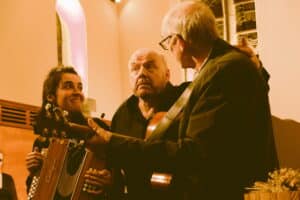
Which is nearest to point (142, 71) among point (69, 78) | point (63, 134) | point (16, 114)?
point (69, 78)

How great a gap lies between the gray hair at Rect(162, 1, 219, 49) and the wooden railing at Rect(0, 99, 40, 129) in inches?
153

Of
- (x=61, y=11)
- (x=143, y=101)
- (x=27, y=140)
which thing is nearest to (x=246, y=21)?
(x=61, y=11)

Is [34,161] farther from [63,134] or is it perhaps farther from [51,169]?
[63,134]

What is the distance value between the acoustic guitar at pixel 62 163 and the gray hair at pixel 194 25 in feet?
2.46

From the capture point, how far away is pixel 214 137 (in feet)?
8.38

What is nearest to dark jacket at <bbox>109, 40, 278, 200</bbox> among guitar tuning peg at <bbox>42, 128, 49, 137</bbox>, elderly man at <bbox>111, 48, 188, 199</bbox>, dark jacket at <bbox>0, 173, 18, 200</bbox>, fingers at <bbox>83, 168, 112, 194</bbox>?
fingers at <bbox>83, 168, 112, 194</bbox>

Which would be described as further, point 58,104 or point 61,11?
point 61,11

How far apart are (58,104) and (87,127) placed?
84cm

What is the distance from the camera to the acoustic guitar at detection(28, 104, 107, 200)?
311cm

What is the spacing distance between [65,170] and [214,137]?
107 centimetres

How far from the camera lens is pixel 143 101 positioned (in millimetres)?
3867

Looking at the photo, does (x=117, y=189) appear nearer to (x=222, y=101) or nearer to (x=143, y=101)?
(x=143, y=101)

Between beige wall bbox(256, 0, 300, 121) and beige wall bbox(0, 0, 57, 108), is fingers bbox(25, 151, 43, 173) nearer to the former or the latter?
beige wall bbox(256, 0, 300, 121)

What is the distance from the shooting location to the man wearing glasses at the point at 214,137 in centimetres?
257
